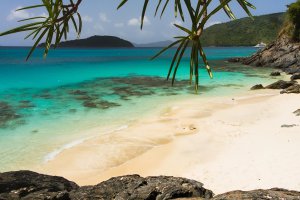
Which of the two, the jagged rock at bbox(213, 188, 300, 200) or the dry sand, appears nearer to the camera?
the jagged rock at bbox(213, 188, 300, 200)

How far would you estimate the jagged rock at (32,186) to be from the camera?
601 centimetres

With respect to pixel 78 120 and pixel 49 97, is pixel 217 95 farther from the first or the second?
pixel 49 97

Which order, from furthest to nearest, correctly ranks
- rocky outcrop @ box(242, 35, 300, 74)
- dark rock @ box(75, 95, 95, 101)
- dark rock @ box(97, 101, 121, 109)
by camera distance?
1. rocky outcrop @ box(242, 35, 300, 74)
2. dark rock @ box(75, 95, 95, 101)
3. dark rock @ box(97, 101, 121, 109)

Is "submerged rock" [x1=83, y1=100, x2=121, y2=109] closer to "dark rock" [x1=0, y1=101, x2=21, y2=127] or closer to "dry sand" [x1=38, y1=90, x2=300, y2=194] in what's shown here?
"dark rock" [x1=0, y1=101, x2=21, y2=127]

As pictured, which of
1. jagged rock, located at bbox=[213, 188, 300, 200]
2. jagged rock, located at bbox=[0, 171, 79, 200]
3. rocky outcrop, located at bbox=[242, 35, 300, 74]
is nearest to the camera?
jagged rock, located at bbox=[213, 188, 300, 200]

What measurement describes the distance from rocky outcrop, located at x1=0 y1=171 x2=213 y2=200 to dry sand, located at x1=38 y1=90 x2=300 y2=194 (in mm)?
2593

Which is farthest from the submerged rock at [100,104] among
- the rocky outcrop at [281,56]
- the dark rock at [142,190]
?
the rocky outcrop at [281,56]

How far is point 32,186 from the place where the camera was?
20.9 feet

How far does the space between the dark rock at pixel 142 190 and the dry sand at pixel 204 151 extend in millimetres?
2490

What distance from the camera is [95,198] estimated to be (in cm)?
611

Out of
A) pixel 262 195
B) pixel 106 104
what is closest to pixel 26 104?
pixel 106 104

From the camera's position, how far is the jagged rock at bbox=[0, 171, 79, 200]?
19.7 feet

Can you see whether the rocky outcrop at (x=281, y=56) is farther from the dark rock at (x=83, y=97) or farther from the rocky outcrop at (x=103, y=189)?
the rocky outcrop at (x=103, y=189)

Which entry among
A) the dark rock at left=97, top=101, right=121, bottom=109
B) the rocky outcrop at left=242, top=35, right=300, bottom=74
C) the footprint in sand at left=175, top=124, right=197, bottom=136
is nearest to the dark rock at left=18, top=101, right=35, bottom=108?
the dark rock at left=97, top=101, right=121, bottom=109
